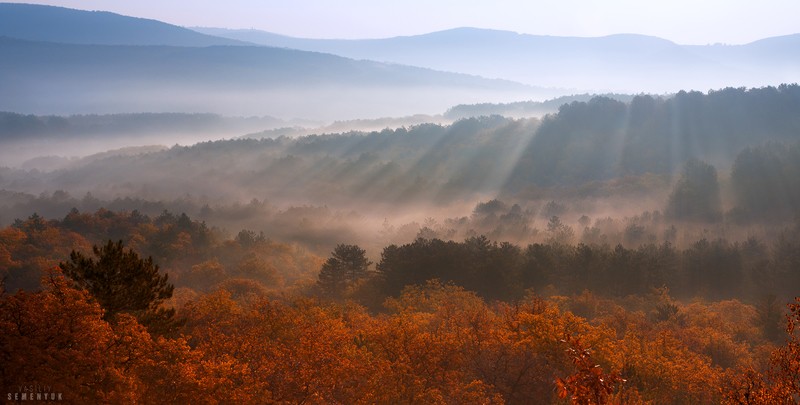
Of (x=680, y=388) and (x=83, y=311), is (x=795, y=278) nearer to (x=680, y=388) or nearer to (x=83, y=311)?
(x=680, y=388)

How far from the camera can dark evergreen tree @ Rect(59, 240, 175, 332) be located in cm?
3145

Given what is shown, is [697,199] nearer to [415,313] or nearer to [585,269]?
[585,269]

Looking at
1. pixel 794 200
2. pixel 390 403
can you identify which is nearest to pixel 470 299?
pixel 390 403

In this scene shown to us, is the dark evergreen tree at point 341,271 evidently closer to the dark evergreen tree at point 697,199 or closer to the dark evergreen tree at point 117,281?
the dark evergreen tree at point 117,281

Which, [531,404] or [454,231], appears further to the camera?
[454,231]

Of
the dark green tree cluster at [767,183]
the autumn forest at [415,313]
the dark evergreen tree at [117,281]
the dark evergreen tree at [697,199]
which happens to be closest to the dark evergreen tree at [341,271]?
the autumn forest at [415,313]

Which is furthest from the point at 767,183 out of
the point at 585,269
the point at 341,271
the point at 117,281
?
the point at 117,281

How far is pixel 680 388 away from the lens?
41.8 metres

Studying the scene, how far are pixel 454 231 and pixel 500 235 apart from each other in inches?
538

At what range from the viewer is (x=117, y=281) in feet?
105

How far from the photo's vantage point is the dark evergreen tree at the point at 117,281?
103 ft

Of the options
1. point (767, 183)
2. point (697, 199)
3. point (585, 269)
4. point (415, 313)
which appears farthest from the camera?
point (697, 199)

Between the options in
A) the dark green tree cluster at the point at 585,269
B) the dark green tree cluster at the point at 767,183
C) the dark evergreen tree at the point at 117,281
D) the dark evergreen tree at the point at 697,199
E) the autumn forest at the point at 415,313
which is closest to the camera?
the autumn forest at the point at 415,313

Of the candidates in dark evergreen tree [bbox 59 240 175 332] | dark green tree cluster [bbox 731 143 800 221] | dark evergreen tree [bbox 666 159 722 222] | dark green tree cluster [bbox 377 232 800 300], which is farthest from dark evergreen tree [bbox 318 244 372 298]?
dark green tree cluster [bbox 731 143 800 221]
